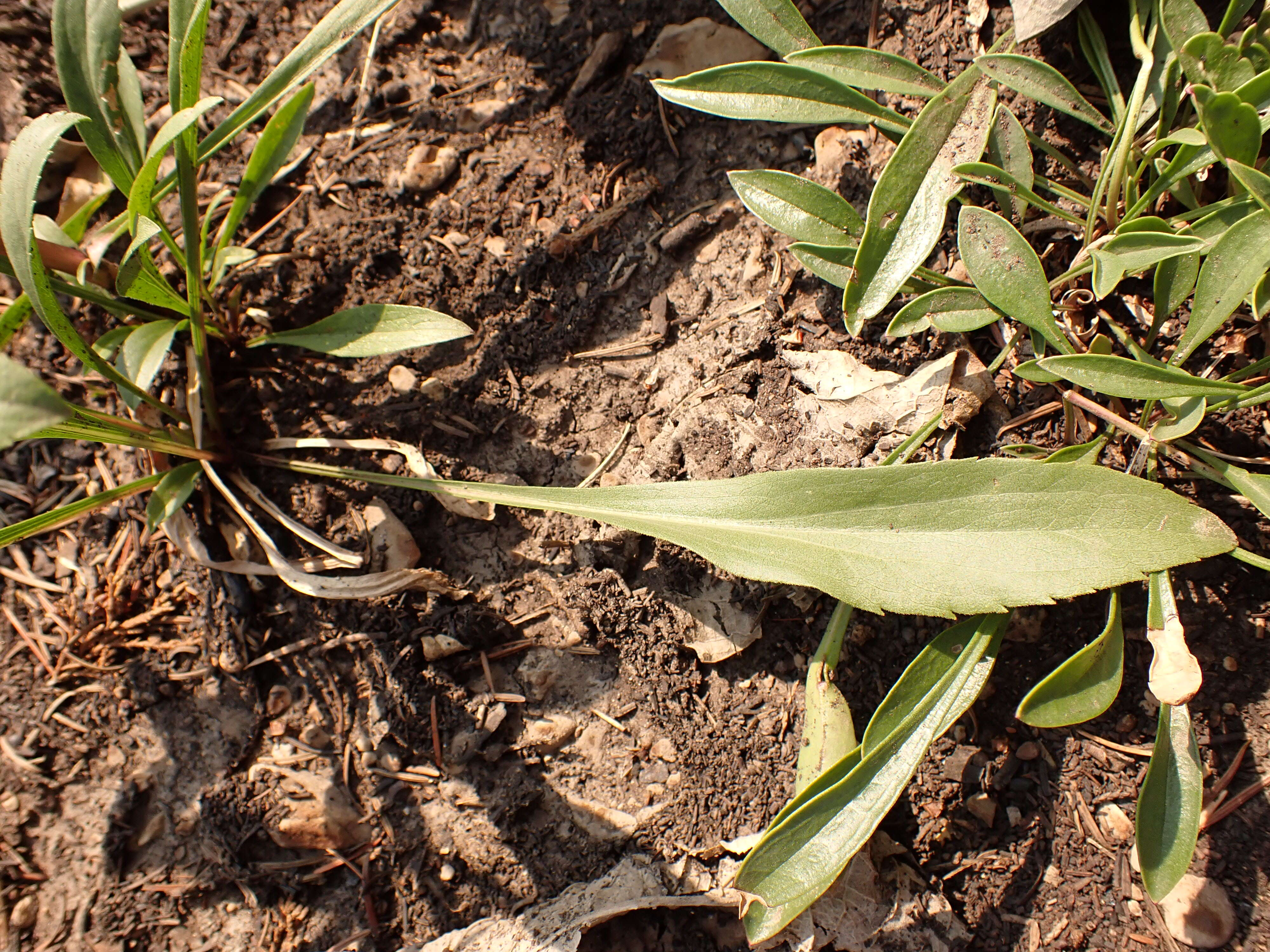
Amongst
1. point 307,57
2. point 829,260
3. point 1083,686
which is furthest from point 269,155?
point 1083,686

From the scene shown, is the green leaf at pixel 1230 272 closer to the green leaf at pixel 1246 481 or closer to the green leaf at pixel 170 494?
the green leaf at pixel 1246 481

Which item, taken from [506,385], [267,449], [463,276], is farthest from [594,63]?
[267,449]

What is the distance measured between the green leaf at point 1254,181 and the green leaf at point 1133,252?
7 centimetres

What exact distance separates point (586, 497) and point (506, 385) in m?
0.32

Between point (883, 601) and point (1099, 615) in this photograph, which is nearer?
point (883, 601)

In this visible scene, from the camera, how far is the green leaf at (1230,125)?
2.98ft

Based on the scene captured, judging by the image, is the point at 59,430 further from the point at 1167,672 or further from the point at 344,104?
the point at 1167,672

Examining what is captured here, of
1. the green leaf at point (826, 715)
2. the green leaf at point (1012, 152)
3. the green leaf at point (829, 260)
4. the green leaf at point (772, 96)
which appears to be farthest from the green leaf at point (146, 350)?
the green leaf at point (1012, 152)

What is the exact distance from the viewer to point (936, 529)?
1.05 metres

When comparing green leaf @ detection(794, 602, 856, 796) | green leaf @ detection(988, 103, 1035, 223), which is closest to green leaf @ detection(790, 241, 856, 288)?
green leaf @ detection(988, 103, 1035, 223)

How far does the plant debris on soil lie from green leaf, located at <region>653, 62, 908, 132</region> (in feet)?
0.40

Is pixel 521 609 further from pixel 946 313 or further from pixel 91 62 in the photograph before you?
pixel 91 62

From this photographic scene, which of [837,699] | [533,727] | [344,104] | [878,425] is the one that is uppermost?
[344,104]

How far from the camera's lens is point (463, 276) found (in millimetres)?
1400
